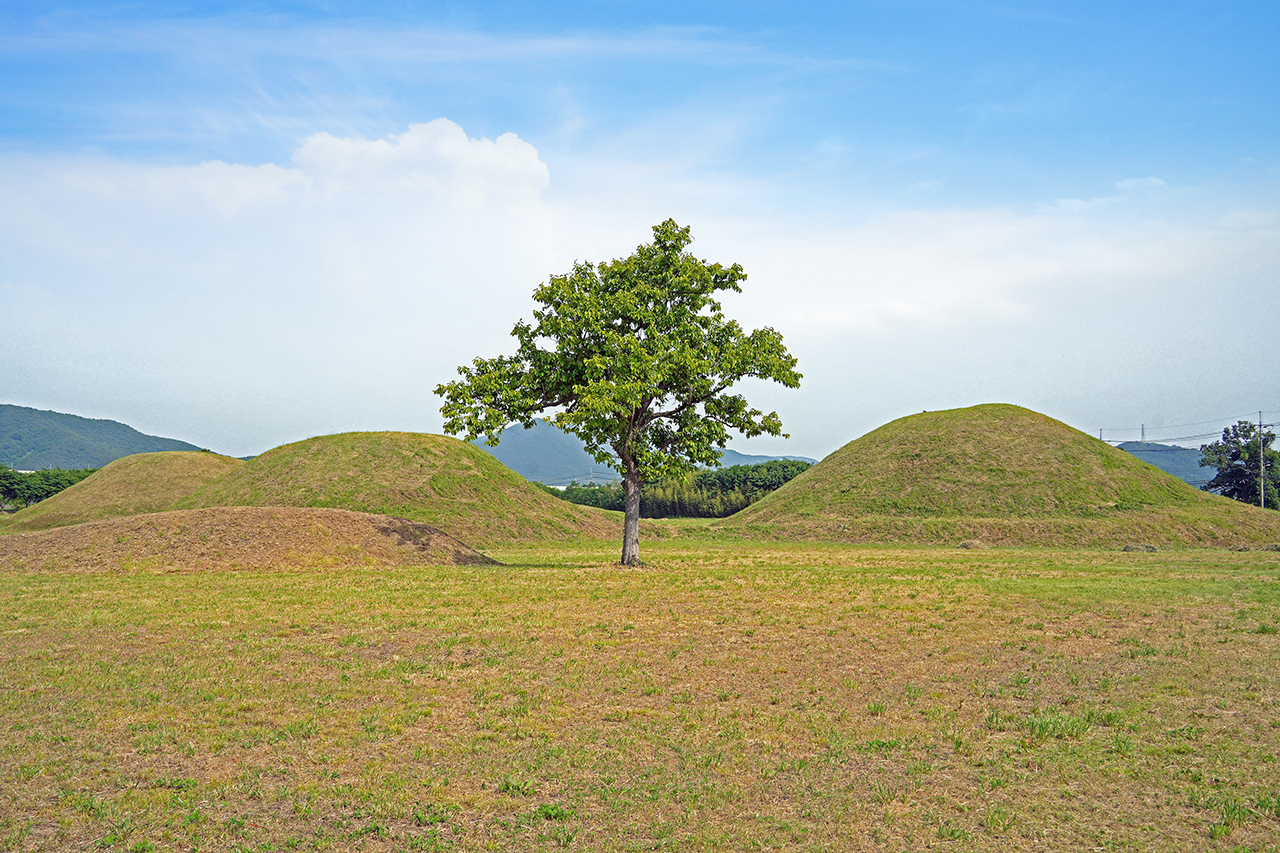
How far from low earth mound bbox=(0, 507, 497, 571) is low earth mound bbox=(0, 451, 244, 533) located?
40512 millimetres

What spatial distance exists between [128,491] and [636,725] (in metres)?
84.6

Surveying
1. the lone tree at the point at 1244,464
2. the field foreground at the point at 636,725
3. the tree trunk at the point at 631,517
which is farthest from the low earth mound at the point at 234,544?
the lone tree at the point at 1244,464

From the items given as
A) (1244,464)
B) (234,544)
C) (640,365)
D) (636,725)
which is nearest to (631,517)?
(640,365)

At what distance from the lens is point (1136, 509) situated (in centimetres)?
6962

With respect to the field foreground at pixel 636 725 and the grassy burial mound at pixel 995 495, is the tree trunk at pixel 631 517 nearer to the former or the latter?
the field foreground at pixel 636 725

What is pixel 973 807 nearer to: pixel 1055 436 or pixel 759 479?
pixel 1055 436

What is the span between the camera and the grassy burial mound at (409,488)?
61.8 meters

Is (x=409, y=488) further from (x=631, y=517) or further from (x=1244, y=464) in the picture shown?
(x=1244, y=464)

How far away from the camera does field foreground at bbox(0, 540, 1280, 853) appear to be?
7.57 metres

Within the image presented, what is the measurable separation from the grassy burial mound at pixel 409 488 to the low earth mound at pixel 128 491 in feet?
19.6

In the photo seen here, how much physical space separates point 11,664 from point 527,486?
199ft

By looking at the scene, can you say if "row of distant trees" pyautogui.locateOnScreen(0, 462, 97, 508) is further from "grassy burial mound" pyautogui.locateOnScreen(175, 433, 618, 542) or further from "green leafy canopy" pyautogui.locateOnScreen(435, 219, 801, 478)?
"green leafy canopy" pyautogui.locateOnScreen(435, 219, 801, 478)

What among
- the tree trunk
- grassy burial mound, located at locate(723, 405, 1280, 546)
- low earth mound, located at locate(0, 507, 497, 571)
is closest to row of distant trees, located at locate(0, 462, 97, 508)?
low earth mound, located at locate(0, 507, 497, 571)

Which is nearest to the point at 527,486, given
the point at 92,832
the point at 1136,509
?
the point at 1136,509
